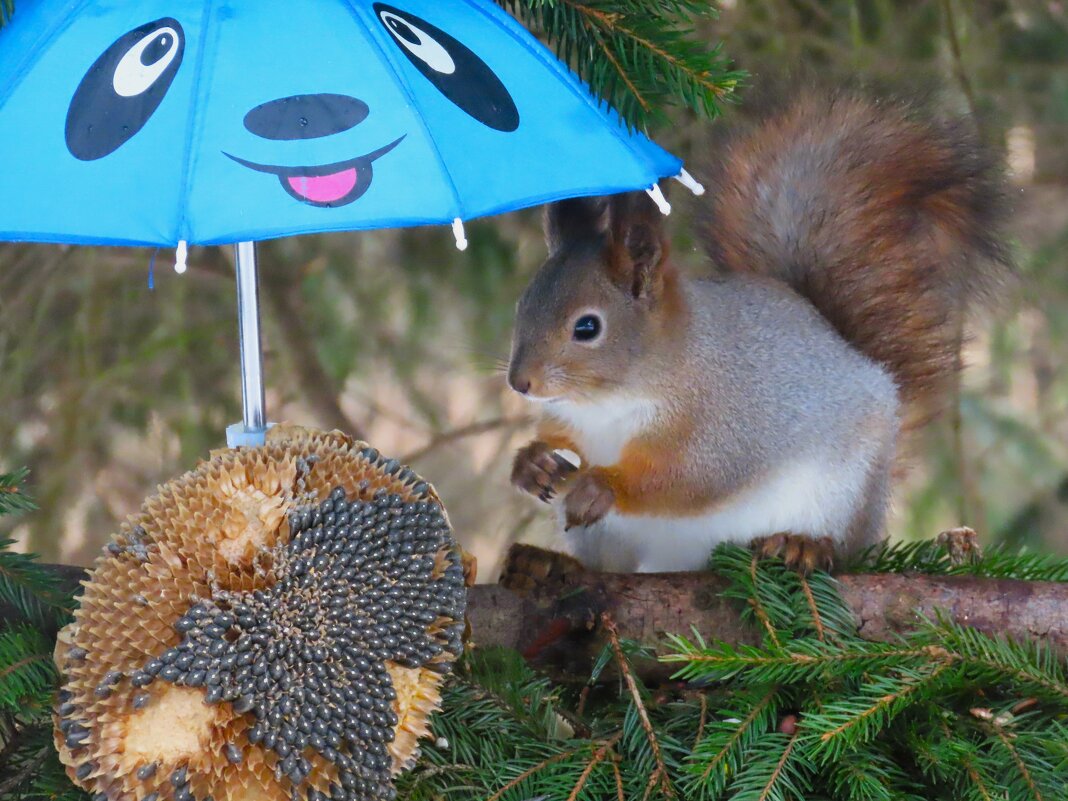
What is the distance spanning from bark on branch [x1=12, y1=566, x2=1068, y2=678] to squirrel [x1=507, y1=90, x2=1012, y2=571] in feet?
0.28

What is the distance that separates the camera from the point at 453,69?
87 cm

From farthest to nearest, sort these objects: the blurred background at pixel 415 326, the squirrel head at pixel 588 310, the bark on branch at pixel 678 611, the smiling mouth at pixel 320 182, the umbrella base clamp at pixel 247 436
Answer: the blurred background at pixel 415 326
the squirrel head at pixel 588 310
the bark on branch at pixel 678 611
the umbrella base clamp at pixel 247 436
the smiling mouth at pixel 320 182

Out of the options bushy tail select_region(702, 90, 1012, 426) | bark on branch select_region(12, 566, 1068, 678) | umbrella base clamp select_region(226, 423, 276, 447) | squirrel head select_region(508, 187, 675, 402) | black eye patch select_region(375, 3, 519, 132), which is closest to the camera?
black eye patch select_region(375, 3, 519, 132)

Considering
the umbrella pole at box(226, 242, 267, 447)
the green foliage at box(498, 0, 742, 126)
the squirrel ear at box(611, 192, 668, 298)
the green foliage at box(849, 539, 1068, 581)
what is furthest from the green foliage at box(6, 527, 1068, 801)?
the green foliage at box(498, 0, 742, 126)

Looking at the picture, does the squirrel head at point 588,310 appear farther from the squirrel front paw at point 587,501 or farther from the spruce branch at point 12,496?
the spruce branch at point 12,496

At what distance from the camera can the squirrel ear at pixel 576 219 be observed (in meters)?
1.22

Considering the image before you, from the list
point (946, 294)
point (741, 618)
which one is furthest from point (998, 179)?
point (741, 618)

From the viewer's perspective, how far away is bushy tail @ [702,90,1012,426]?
4.50ft

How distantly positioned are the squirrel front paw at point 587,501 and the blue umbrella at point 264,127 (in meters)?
0.40

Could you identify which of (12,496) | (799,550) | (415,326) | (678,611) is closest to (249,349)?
(12,496)

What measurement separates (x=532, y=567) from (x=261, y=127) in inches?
22.8

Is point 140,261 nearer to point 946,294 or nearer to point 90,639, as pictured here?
point 90,639

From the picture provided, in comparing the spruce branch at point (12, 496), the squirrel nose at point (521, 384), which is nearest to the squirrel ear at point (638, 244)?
the squirrel nose at point (521, 384)

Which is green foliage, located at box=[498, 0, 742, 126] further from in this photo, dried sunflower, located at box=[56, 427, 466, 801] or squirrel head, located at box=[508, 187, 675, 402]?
dried sunflower, located at box=[56, 427, 466, 801]
